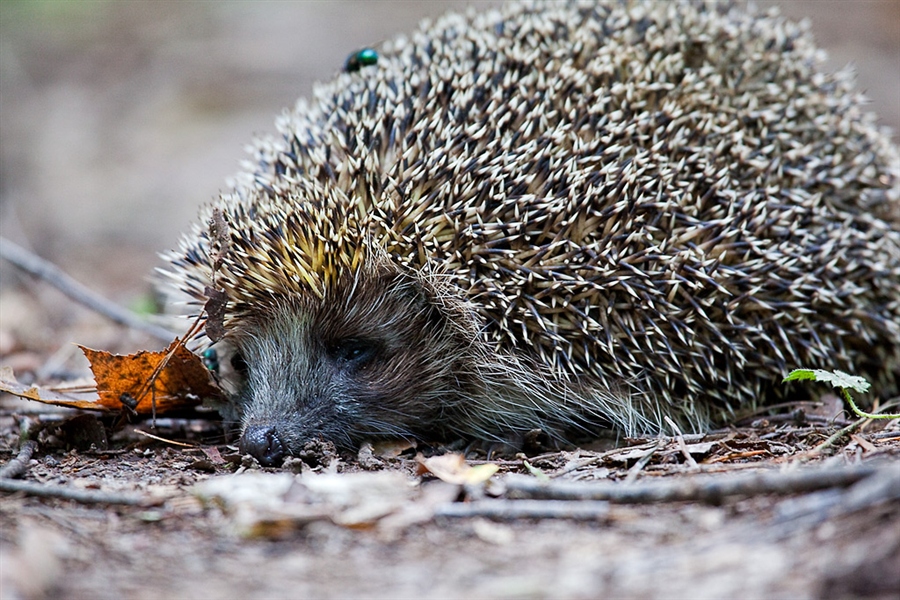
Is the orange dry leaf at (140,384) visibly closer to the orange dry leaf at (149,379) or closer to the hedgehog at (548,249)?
the orange dry leaf at (149,379)

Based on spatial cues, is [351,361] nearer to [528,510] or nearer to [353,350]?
[353,350]

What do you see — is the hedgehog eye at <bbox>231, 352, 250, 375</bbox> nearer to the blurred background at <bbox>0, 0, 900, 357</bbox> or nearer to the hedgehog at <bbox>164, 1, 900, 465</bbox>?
the hedgehog at <bbox>164, 1, 900, 465</bbox>

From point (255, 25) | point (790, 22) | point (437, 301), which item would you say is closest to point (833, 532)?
point (437, 301)

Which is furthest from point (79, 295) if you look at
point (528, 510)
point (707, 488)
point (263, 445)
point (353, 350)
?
point (707, 488)

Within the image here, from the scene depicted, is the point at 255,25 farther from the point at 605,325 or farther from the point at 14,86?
the point at 605,325

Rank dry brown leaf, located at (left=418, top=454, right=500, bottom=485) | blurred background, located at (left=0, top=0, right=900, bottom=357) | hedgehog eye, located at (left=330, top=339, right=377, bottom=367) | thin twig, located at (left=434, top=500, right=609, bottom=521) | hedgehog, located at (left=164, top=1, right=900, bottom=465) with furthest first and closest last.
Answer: blurred background, located at (left=0, top=0, right=900, bottom=357)
hedgehog eye, located at (left=330, top=339, right=377, bottom=367)
hedgehog, located at (left=164, top=1, right=900, bottom=465)
dry brown leaf, located at (left=418, top=454, right=500, bottom=485)
thin twig, located at (left=434, top=500, right=609, bottom=521)

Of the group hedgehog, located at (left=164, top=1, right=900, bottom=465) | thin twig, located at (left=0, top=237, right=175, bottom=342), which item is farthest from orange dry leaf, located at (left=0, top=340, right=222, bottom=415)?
thin twig, located at (left=0, top=237, right=175, bottom=342)

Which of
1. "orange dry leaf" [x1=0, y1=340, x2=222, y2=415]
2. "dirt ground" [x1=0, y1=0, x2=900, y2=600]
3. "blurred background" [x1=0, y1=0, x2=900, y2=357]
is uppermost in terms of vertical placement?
"blurred background" [x1=0, y1=0, x2=900, y2=357]
